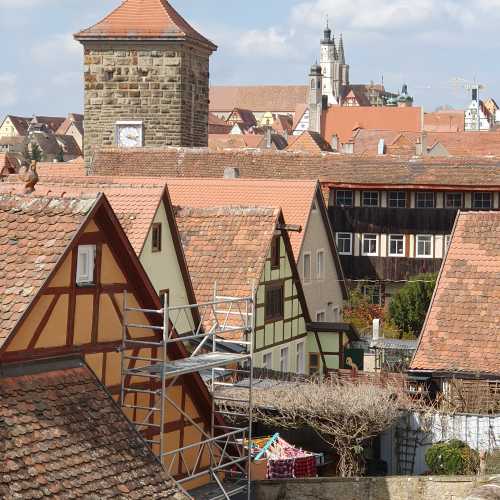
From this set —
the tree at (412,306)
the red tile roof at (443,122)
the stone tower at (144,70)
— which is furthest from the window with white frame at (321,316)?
the red tile roof at (443,122)

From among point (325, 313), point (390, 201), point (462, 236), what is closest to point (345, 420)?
point (462, 236)

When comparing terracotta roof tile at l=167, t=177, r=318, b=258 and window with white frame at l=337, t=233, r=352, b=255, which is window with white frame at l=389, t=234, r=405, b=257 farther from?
terracotta roof tile at l=167, t=177, r=318, b=258

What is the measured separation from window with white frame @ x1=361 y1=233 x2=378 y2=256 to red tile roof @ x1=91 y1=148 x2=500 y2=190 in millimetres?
1767

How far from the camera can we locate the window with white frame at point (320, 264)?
36.1 m

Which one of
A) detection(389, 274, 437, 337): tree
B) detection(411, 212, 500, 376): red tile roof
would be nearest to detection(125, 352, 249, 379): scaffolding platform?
detection(411, 212, 500, 376): red tile roof

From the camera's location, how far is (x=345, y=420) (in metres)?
23.4

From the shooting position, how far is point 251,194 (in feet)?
122

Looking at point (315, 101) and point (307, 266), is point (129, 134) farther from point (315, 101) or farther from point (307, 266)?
point (315, 101)

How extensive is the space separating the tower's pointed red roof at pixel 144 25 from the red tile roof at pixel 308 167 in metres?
3.89

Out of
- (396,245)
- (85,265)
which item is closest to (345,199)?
(396,245)

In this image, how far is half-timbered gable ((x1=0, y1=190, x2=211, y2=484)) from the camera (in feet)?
46.6

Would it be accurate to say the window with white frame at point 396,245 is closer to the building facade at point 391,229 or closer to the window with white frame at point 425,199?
the building facade at point 391,229

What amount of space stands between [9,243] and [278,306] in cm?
1628

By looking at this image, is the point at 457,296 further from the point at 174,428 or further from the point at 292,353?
the point at 174,428
